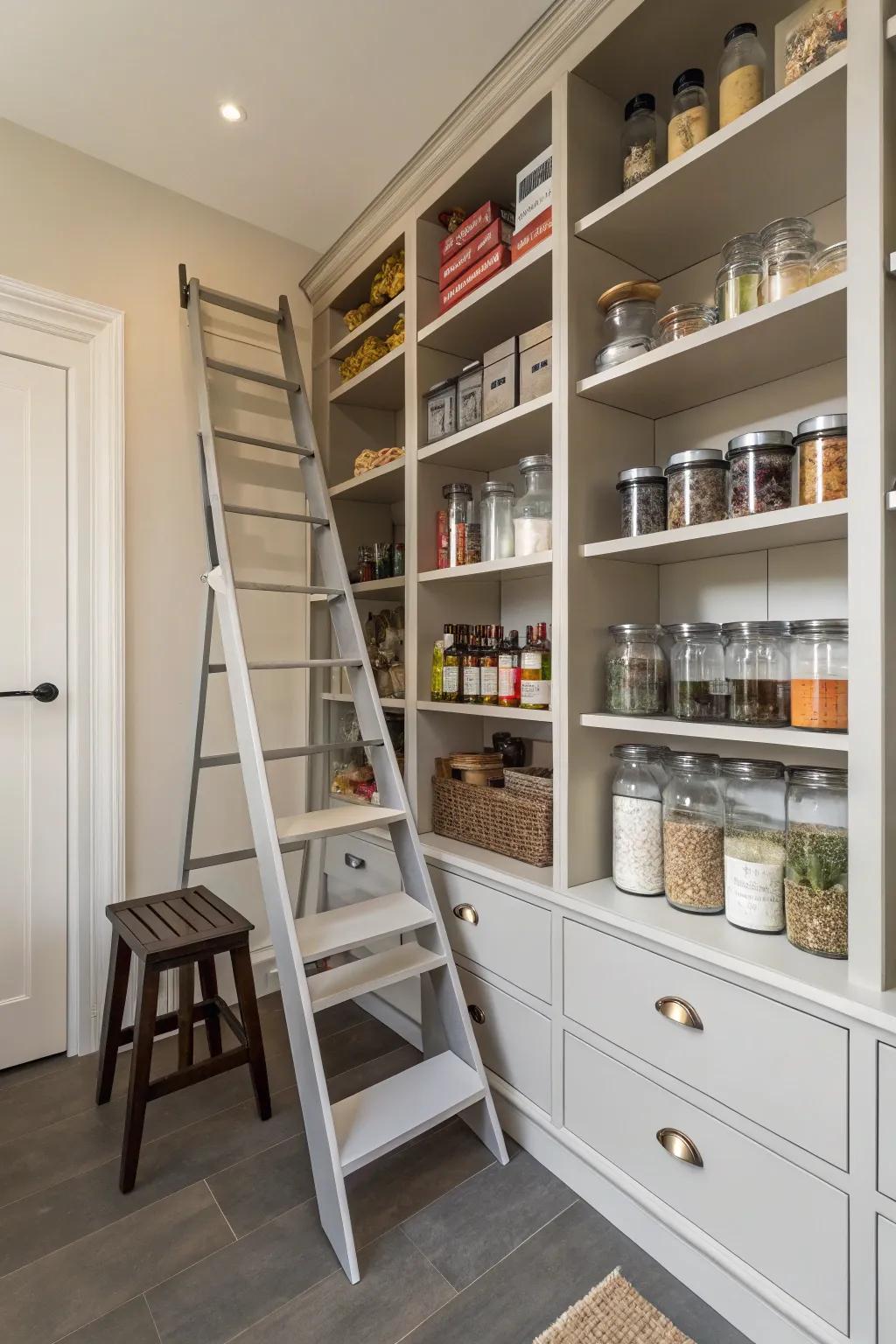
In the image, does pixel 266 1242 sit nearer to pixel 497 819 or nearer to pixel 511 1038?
pixel 511 1038

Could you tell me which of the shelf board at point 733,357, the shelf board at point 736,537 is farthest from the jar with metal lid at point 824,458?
the shelf board at point 733,357

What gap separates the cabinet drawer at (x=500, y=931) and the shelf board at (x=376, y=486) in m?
1.29

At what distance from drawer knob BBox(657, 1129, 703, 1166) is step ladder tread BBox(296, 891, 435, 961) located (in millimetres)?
675

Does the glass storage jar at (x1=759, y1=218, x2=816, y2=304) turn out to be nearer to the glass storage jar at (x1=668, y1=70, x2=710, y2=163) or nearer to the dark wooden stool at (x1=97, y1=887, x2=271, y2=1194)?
the glass storage jar at (x1=668, y1=70, x2=710, y2=163)

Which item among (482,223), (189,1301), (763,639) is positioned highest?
(482,223)

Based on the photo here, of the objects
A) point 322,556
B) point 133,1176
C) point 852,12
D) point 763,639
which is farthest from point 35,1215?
point 852,12

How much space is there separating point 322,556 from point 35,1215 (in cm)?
182

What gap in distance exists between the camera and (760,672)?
4.58 ft

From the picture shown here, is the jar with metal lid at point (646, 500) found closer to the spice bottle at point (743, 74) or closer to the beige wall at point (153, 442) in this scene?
the spice bottle at point (743, 74)

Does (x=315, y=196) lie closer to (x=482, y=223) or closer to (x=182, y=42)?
(x=182, y=42)

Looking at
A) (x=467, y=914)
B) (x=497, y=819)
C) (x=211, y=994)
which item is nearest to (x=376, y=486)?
(x=497, y=819)

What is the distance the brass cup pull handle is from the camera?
72.8 inches

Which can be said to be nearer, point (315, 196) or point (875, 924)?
point (875, 924)

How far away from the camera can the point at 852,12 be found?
44.3 inches
